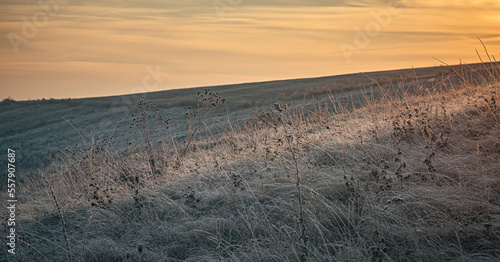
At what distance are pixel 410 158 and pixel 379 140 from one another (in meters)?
0.92

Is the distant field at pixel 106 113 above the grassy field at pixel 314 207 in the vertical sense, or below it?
above

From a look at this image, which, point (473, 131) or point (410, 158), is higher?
point (473, 131)

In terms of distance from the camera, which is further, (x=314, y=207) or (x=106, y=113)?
(x=106, y=113)

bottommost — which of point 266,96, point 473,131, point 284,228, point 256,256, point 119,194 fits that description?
point 256,256

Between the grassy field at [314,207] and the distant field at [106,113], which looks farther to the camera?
the distant field at [106,113]

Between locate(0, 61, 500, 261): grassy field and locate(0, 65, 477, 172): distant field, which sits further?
locate(0, 65, 477, 172): distant field

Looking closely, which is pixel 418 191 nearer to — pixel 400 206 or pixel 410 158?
pixel 400 206

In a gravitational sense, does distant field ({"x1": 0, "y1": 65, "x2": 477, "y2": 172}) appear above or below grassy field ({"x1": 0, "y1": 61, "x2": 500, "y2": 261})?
above

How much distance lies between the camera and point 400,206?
3.41 metres

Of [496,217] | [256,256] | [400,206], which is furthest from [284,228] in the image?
[496,217]

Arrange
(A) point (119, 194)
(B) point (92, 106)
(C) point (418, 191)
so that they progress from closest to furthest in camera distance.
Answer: (C) point (418, 191)
(A) point (119, 194)
(B) point (92, 106)

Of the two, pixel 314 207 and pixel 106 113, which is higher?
pixel 106 113

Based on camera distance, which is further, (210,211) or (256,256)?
(210,211)

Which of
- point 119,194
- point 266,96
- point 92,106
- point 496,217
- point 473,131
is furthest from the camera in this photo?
point 92,106
